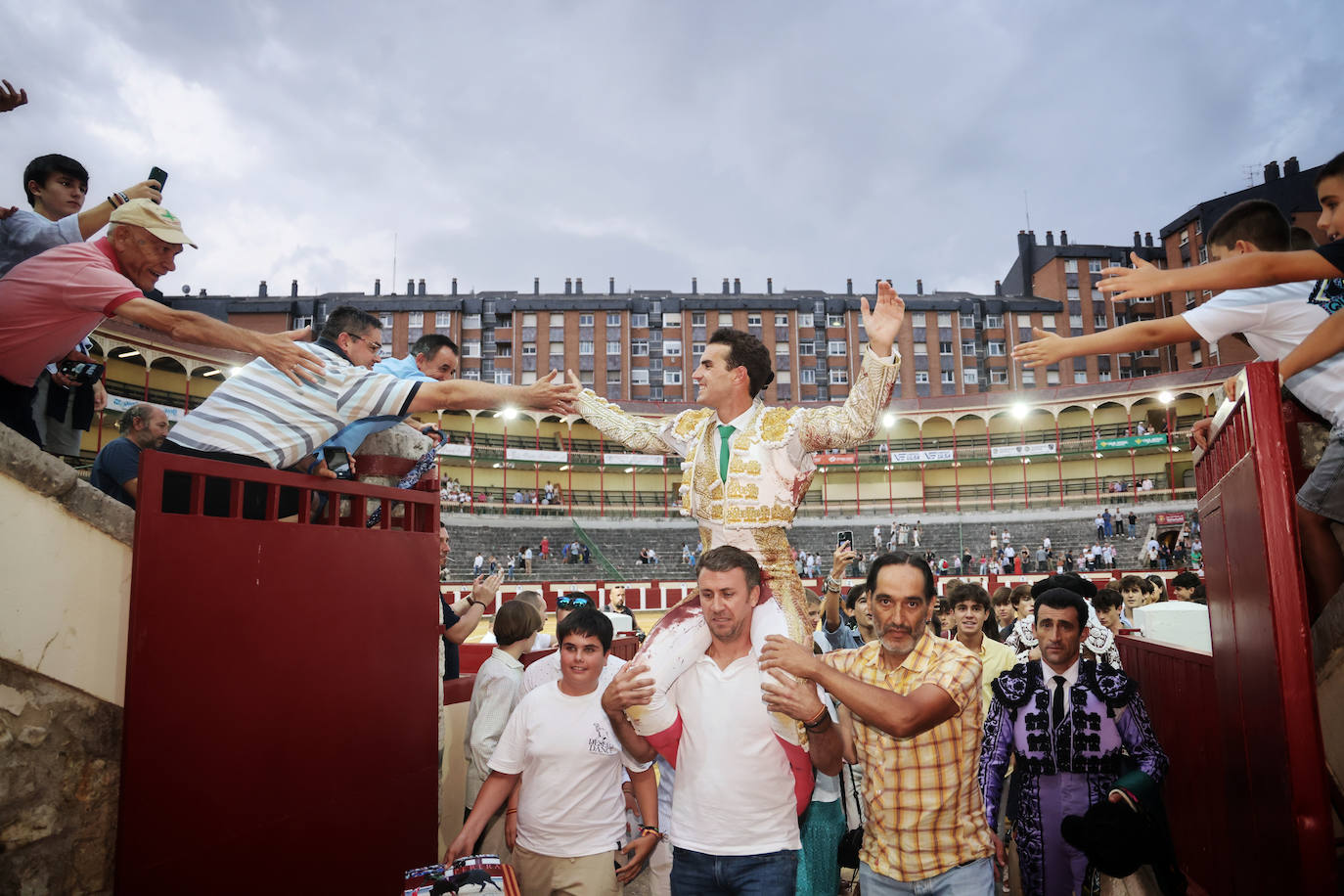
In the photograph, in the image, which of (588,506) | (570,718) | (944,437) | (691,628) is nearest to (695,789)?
(691,628)

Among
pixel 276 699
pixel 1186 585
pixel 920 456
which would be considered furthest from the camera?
pixel 920 456

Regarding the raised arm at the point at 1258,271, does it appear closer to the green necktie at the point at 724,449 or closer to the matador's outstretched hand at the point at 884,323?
the matador's outstretched hand at the point at 884,323

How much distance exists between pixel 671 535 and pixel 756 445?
34608 mm

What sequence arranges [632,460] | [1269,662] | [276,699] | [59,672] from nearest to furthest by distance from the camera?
[1269,662]
[59,672]
[276,699]
[632,460]

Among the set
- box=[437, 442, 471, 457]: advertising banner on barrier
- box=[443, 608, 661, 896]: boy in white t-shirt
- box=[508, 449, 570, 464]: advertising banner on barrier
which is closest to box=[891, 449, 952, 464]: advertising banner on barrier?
box=[508, 449, 570, 464]: advertising banner on barrier

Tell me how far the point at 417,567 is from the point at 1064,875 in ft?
9.86

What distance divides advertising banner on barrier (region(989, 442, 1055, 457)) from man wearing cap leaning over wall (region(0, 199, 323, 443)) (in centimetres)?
4182

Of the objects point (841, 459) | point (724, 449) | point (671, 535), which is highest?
point (841, 459)

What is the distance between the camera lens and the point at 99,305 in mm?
2654

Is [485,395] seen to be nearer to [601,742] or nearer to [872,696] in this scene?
[601,742]

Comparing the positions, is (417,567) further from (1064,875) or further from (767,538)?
(1064,875)

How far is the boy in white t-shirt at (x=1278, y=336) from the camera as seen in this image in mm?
2496

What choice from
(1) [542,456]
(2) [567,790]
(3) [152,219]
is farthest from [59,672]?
(1) [542,456]

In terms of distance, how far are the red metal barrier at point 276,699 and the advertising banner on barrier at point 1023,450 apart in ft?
135
